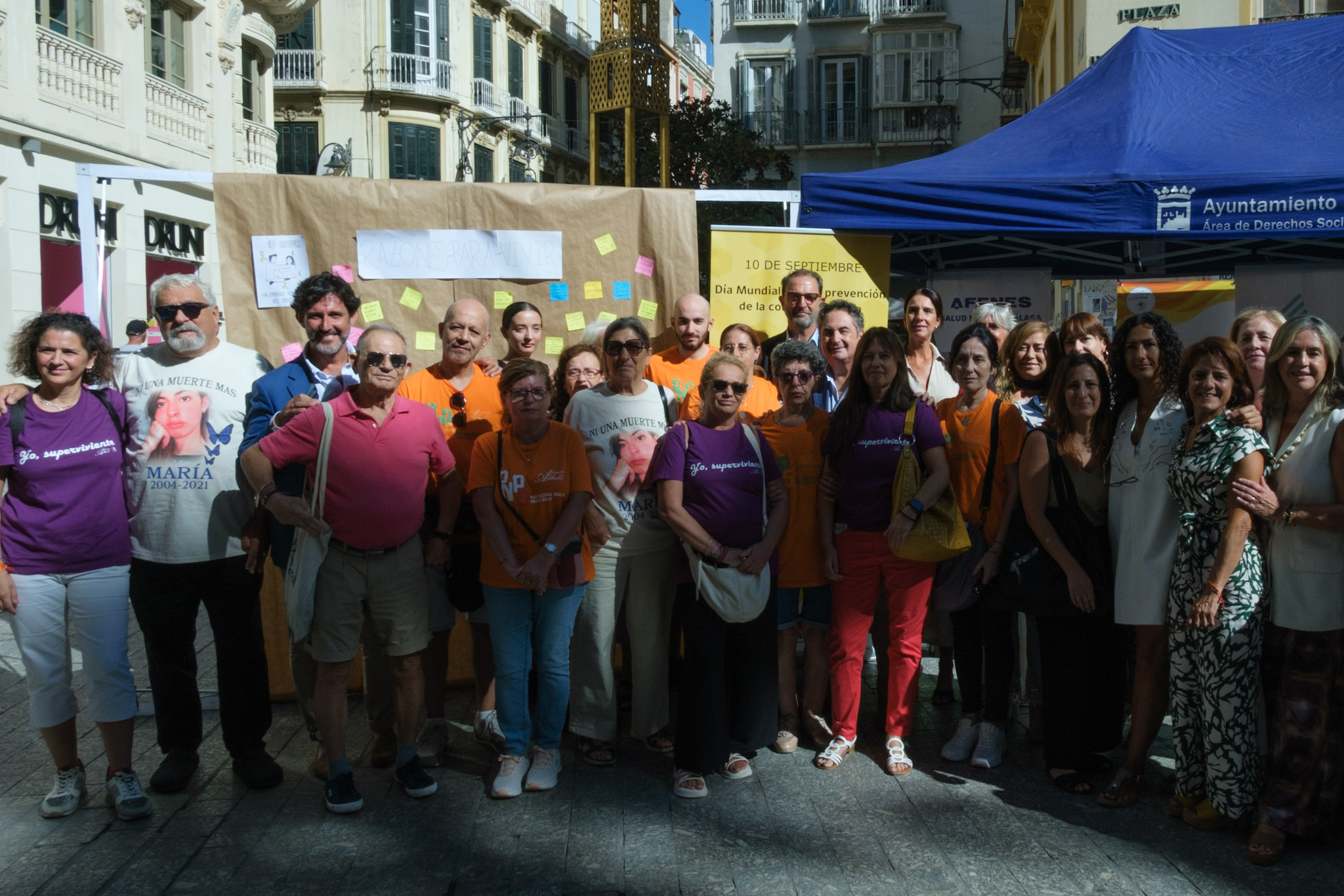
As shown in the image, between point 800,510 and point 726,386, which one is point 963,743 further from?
point 726,386

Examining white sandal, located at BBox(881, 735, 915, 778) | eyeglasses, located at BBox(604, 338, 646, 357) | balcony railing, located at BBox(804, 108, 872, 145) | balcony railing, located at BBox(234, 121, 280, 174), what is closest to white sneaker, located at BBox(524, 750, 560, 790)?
white sandal, located at BBox(881, 735, 915, 778)

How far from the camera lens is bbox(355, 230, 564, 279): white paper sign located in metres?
5.60

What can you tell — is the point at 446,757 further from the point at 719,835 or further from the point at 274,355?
the point at 274,355

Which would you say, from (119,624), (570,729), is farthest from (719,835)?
(119,624)

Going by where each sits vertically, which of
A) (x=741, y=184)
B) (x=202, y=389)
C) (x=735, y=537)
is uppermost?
(x=741, y=184)

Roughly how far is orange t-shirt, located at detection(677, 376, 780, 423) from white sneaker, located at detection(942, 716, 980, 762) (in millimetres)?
1539

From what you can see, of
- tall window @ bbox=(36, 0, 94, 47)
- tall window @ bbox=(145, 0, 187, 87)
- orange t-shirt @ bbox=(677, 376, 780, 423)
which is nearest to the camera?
orange t-shirt @ bbox=(677, 376, 780, 423)

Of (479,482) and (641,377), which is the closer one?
(479,482)

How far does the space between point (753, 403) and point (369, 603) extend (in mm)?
1845

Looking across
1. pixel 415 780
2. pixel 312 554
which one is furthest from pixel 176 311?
pixel 415 780

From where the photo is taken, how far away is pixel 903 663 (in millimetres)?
4367

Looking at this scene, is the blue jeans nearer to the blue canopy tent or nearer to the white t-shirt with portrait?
the white t-shirt with portrait

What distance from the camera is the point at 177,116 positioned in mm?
17156

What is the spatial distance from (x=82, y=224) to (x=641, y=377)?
2829 millimetres
